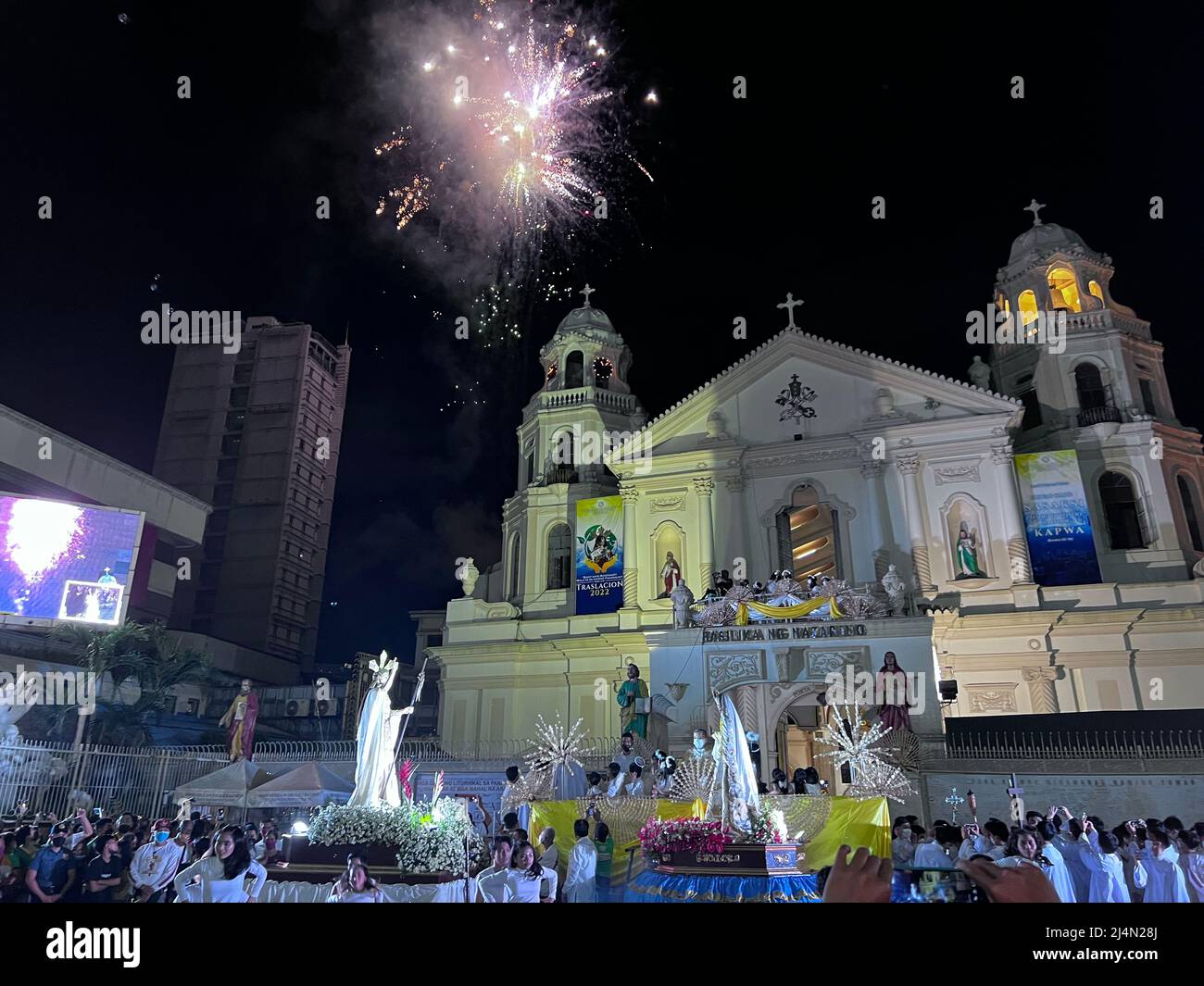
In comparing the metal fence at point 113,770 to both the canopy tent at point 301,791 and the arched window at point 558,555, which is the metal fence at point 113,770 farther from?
the arched window at point 558,555

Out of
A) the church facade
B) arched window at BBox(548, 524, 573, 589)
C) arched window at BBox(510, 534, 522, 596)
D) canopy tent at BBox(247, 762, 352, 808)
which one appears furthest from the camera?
arched window at BBox(510, 534, 522, 596)

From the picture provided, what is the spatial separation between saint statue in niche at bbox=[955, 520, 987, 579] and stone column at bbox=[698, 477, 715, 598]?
8.00 metres

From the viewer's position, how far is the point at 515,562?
33.2 meters

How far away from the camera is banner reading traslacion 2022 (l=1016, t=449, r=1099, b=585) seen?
25.2 meters

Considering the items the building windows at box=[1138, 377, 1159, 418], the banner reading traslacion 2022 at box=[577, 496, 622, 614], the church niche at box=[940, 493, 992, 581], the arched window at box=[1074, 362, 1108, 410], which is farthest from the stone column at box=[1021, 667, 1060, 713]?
the banner reading traslacion 2022 at box=[577, 496, 622, 614]

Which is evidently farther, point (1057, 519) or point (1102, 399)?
point (1102, 399)

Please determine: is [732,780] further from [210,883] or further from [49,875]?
[49,875]

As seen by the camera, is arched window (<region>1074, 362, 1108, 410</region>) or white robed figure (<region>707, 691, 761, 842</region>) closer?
white robed figure (<region>707, 691, 761, 842</region>)

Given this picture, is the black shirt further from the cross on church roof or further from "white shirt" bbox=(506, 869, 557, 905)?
the cross on church roof

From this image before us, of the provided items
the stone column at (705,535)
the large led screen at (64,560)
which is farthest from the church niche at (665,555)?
the large led screen at (64,560)

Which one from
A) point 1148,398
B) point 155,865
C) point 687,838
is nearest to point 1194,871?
point 687,838

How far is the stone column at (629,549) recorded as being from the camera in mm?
28531

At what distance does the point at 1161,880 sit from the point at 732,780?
216 inches
